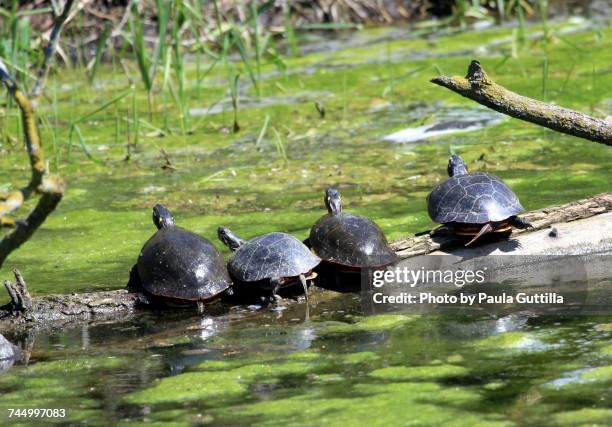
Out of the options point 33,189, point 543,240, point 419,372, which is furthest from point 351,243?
point 33,189

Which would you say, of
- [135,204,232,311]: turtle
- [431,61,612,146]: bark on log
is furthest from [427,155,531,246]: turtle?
[135,204,232,311]: turtle

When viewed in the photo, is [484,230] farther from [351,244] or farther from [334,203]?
[334,203]

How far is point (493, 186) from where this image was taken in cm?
488

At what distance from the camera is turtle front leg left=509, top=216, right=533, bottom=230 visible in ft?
15.4

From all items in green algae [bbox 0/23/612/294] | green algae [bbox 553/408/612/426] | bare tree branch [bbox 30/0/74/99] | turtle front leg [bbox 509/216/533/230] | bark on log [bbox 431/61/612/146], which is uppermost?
bare tree branch [bbox 30/0/74/99]

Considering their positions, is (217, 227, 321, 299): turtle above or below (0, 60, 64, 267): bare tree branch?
below

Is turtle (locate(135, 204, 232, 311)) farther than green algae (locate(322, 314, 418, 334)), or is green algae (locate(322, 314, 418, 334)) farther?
turtle (locate(135, 204, 232, 311))

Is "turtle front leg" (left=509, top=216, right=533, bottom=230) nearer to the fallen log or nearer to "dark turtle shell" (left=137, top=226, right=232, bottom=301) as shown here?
the fallen log

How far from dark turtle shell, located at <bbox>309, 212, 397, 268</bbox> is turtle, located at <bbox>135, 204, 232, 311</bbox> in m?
0.44

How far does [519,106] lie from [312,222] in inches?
64.7

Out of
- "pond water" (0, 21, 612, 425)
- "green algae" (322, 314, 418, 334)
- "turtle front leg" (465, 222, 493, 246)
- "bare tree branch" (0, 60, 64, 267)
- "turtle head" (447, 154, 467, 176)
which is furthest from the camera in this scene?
"turtle head" (447, 154, 467, 176)

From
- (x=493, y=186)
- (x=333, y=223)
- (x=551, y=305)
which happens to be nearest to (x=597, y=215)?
(x=493, y=186)

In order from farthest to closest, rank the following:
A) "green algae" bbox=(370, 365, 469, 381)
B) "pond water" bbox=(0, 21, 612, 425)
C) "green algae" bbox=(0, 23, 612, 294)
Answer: "green algae" bbox=(0, 23, 612, 294)
"green algae" bbox=(370, 365, 469, 381)
"pond water" bbox=(0, 21, 612, 425)

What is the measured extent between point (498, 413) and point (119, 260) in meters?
2.74
